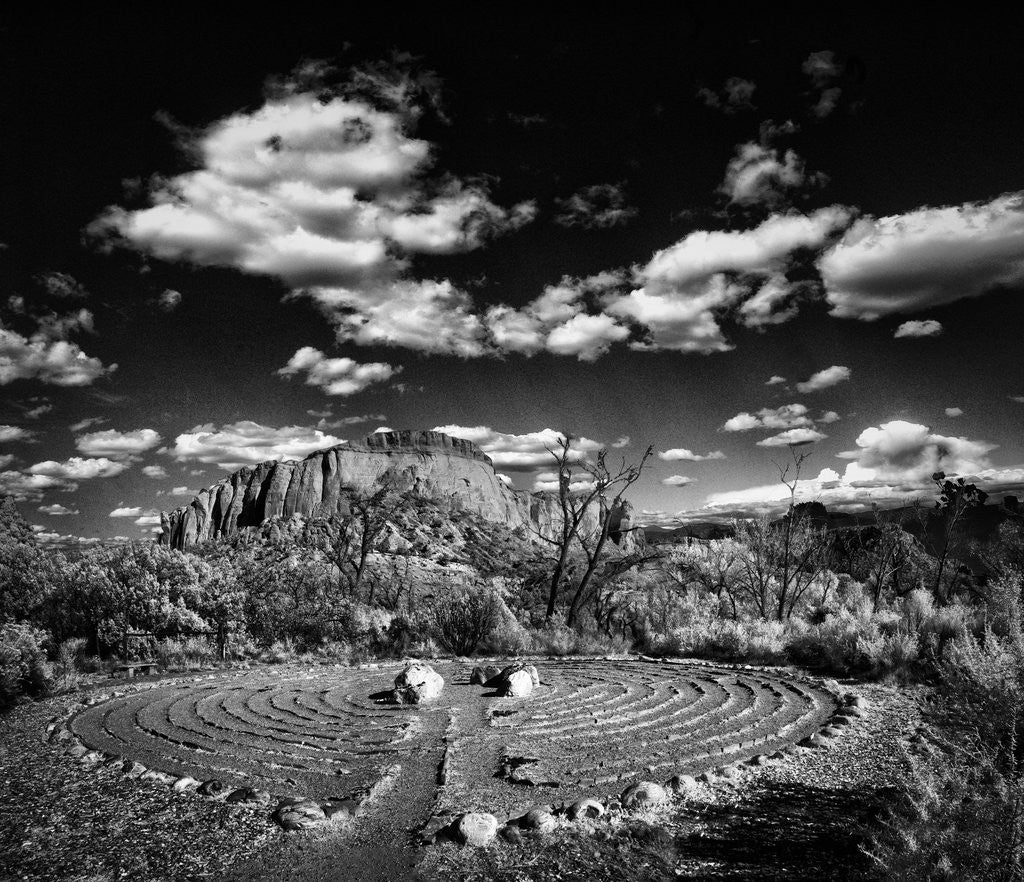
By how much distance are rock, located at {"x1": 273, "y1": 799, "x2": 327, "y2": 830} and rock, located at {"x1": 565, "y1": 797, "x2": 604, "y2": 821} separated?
2.53m

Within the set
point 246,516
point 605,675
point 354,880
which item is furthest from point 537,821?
point 246,516

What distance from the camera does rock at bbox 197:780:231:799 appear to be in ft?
23.6

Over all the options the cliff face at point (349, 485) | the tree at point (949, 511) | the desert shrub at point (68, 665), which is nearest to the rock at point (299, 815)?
the desert shrub at point (68, 665)

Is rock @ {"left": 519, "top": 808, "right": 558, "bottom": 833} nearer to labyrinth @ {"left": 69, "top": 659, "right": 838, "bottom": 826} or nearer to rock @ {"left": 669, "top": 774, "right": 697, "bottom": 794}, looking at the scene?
labyrinth @ {"left": 69, "top": 659, "right": 838, "bottom": 826}

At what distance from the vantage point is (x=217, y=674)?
1577 centimetres

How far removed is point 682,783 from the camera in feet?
23.6

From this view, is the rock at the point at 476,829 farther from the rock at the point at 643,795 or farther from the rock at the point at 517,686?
the rock at the point at 517,686

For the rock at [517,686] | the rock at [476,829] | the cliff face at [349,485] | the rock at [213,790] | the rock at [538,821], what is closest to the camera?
the rock at [476,829]

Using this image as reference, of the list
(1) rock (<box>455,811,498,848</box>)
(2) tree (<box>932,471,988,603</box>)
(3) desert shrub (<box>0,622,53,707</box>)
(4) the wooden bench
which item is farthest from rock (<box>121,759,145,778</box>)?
(2) tree (<box>932,471,988,603</box>)

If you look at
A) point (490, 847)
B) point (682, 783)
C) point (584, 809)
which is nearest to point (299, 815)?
point (490, 847)

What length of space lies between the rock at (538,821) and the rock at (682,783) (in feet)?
5.44

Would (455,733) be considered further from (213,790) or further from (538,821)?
(538,821)

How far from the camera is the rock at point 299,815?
638 centimetres

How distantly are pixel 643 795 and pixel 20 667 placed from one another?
1280 cm
